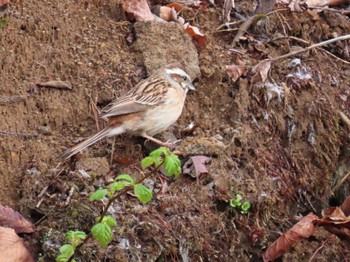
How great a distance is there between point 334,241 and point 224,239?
105 cm

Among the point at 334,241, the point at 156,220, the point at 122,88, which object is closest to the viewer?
the point at 156,220

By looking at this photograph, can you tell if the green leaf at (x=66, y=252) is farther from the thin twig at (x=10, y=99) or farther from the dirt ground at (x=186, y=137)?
the thin twig at (x=10, y=99)

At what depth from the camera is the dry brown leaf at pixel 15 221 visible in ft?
18.6

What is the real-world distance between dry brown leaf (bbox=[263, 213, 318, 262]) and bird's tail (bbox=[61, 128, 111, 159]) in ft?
5.70

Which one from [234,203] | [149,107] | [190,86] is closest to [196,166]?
[234,203]

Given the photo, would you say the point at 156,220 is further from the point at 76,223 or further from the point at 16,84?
the point at 16,84

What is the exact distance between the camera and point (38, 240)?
5.68 m

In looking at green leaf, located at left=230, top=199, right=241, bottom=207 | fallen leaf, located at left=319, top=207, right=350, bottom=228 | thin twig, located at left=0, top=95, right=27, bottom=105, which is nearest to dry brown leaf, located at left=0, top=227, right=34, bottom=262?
thin twig, located at left=0, top=95, right=27, bottom=105

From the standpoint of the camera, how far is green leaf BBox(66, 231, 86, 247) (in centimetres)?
518

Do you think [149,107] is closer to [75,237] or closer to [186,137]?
[186,137]

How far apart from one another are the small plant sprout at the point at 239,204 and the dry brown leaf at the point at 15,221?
177 centimetres

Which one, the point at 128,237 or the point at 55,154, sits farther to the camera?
the point at 55,154

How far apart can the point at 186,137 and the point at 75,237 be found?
204cm

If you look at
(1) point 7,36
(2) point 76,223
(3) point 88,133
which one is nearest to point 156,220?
(2) point 76,223
